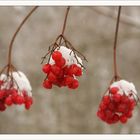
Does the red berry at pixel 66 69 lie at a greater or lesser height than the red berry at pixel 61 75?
greater

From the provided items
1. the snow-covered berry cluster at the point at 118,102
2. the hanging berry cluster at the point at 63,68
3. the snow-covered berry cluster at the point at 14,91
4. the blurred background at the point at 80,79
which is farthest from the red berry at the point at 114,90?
the blurred background at the point at 80,79

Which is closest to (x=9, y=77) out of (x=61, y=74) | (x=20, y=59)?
(x=61, y=74)

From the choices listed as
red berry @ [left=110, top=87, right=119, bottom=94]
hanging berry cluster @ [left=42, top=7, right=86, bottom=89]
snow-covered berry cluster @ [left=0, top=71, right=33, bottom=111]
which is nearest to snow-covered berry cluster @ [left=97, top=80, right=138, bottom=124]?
red berry @ [left=110, top=87, right=119, bottom=94]

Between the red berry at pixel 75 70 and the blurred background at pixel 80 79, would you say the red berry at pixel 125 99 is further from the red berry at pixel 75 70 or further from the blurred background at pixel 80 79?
the blurred background at pixel 80 79

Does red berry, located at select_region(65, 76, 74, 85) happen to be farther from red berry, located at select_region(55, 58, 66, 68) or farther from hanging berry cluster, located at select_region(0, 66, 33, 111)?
hanging berry cluster, located at select_region(0, 66, 33, 111)
